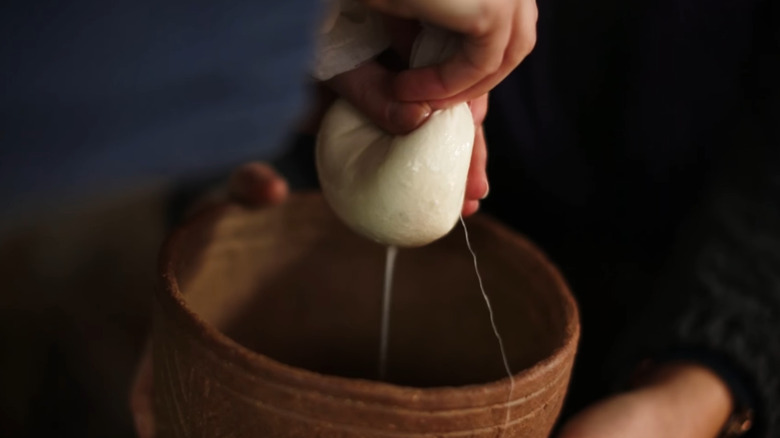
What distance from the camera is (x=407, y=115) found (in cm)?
51

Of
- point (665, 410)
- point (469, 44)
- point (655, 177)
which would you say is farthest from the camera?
point (655, 177)

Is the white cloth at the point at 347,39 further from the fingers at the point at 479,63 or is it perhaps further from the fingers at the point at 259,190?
the fingers at the point at 259,190

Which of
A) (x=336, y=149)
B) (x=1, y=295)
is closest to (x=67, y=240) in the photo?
(x=1, y=295)

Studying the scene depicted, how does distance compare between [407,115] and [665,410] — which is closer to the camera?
[407,115]

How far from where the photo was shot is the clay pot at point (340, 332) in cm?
47

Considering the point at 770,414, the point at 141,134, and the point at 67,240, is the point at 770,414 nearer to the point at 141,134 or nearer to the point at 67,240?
the point at 141,134

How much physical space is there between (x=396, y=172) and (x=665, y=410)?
0.32m

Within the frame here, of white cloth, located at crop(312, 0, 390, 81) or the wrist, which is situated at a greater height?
white cloth, located at crop(312, 0, 390, 81)

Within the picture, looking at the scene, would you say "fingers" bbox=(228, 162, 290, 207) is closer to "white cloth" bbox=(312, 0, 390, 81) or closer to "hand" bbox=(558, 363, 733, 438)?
"white cloth" bbox=(312, 0, 390, 81)

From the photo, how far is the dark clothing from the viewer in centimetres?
74

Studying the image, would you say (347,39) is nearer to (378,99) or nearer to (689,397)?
(378,99)

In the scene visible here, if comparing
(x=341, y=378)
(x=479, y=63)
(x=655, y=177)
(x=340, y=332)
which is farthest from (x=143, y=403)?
(x=655, y=177)

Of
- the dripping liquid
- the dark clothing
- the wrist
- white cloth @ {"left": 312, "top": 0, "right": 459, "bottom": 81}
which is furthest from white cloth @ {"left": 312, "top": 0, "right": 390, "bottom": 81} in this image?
the wrist

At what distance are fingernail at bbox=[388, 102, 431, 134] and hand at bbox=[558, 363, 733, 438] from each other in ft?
0.85
